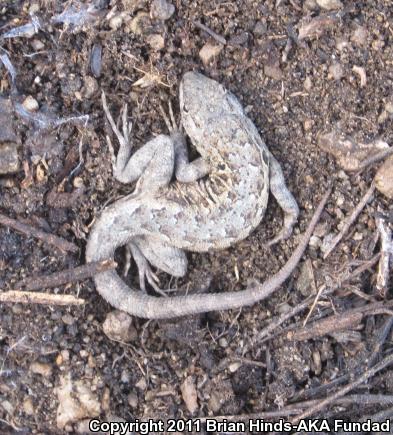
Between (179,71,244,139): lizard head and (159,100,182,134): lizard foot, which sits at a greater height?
(179,71,244,139): lizard head

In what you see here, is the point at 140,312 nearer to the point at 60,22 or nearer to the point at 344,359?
the point at 344,359

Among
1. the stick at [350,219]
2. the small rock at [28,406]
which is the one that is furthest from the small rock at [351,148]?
the small rock at [28,406]

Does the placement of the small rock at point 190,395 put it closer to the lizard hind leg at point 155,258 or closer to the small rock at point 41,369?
the lizard hind leg at point 155,258

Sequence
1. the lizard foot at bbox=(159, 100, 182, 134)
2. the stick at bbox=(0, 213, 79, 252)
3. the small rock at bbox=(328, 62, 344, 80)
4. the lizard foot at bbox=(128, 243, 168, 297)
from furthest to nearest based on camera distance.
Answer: the lizard foot at bbox=(128, 243, 168, 297)
the lizard foot at bbox=(159, 100, 182, 134)
the small rock at bbox=(328, 62, 344, 80)
the stick at bbox=(0, 213, 79, 252)

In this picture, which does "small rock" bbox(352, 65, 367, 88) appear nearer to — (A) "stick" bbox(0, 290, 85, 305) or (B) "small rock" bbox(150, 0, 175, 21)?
(B) "small rock" bbox(150, 0, 175, 21)

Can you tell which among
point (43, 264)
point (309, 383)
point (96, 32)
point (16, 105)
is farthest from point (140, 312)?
point (96, 32)

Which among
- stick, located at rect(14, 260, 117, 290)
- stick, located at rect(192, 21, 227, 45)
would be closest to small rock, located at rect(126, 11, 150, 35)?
stick, located at rect(192, 21, 227, 45)

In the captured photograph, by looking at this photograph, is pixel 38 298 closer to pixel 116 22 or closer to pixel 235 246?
pixel 235 246
